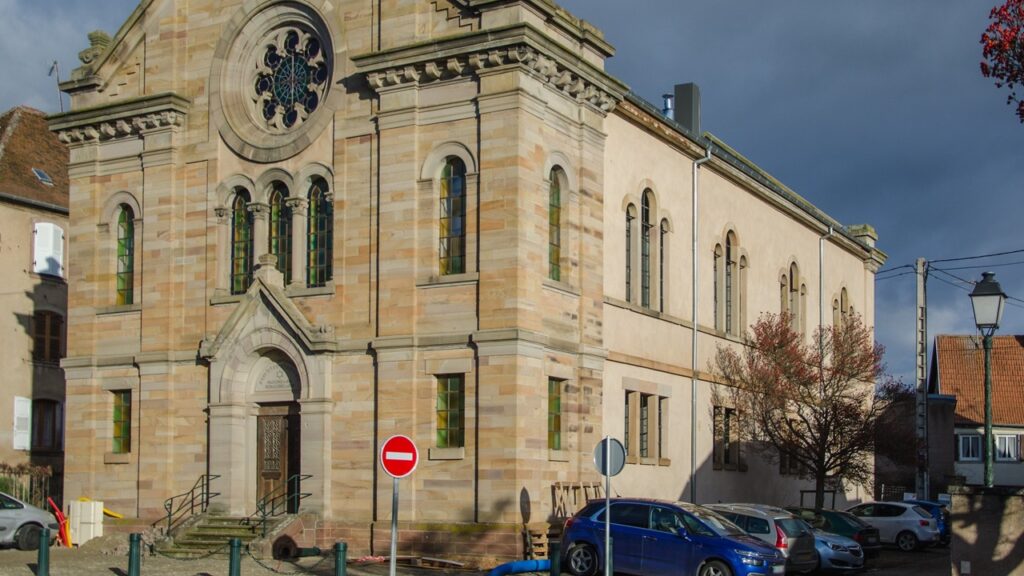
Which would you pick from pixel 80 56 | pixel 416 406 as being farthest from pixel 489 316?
pixel 80 56

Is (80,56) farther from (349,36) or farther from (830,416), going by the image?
(830,416)

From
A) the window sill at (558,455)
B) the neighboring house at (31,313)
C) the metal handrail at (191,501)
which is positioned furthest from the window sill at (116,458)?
the neighboring house at (31,313)

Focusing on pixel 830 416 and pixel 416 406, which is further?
pixel 830 416

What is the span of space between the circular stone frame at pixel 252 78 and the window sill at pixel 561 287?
6.32 metres

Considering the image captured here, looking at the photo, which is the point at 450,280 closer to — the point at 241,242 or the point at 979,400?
the point at 241,242

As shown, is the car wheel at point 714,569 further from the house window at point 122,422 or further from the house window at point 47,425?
the house window at point 47,425

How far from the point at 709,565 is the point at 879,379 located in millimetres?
19422

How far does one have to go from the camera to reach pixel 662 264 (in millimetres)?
35188

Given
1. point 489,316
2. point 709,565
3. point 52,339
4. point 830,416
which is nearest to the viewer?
point 709,565

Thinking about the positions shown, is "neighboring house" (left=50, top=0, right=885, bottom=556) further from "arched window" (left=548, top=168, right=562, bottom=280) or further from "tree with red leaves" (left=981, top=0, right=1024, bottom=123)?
"tree with red leaves" (left=981, top=0, right=1024, bottom=123)

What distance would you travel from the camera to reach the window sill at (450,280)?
28.0 metres

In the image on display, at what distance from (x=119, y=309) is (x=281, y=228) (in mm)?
4588

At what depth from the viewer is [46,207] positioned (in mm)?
44438

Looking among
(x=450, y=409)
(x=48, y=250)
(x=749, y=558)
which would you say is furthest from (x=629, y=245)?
(x=48, y=250)
